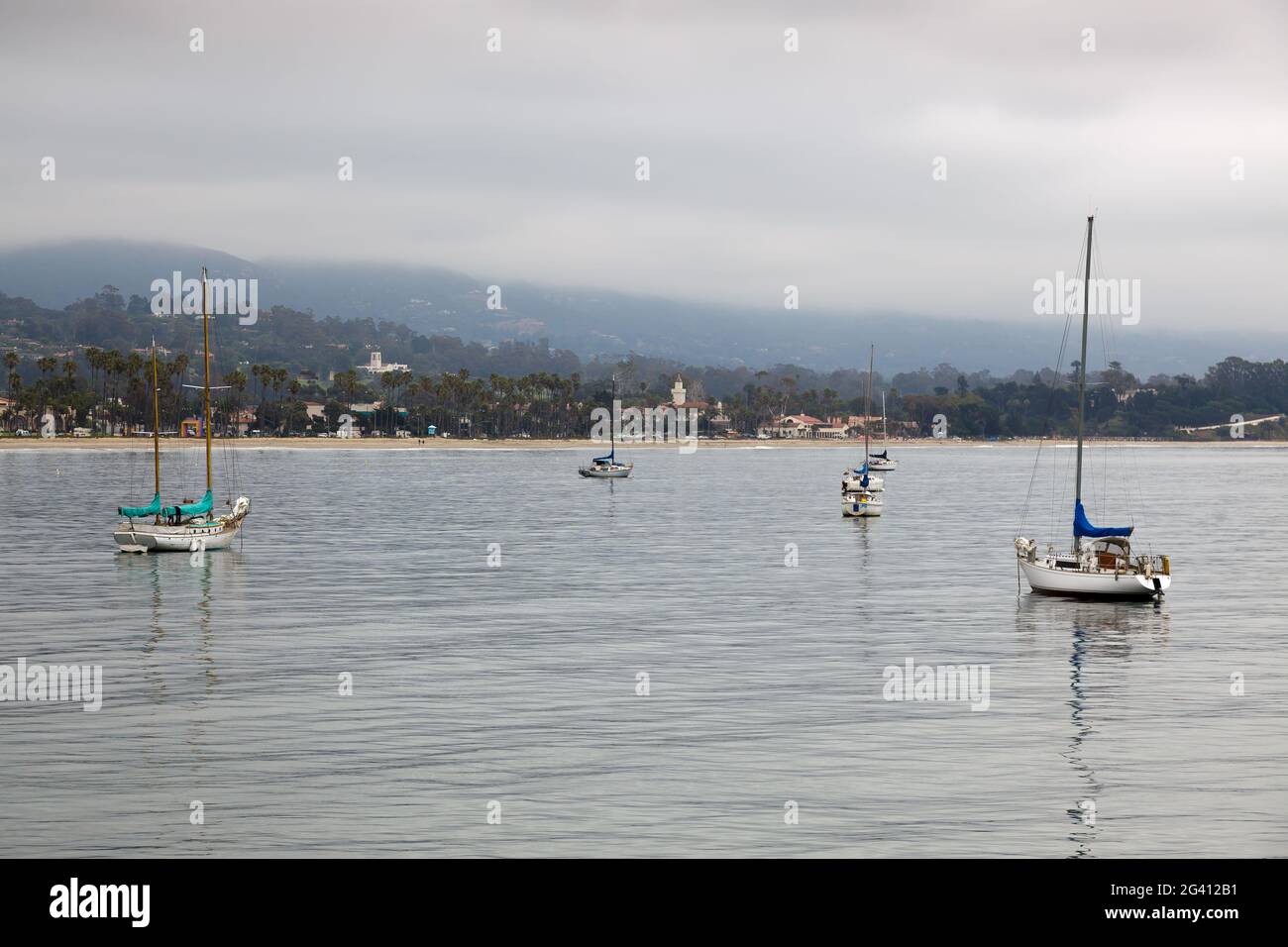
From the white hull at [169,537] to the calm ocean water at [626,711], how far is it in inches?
46.6

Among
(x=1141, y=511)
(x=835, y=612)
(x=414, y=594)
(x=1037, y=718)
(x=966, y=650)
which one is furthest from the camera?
(x=1141, y=511)

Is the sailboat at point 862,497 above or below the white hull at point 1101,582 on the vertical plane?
below

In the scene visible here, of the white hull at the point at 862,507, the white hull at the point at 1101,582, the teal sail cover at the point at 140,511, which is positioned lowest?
the white hull at the point at 862,507

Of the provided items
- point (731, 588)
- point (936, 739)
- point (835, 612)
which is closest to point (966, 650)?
point (835, 612)

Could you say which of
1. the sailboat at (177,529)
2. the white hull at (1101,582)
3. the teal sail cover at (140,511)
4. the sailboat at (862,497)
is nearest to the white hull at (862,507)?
the sailboat at (862,497)

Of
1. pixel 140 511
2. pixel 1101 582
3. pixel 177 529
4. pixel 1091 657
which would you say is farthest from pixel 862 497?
pixel 1091 657

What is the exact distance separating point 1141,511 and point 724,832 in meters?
125

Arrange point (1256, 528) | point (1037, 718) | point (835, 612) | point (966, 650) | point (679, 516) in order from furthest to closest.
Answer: point (679, 516) → point (1256, 528) → point (835, 612) → point (966, 650) → point (1037, 718)

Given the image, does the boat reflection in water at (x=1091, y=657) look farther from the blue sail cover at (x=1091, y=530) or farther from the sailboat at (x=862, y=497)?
the sailboat at (x=862, y=497)

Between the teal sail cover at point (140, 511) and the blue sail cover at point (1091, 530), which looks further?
the teal sail cover at point (140, 511)

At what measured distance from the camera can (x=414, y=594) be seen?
6512 centimetres

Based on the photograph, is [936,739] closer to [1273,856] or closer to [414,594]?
[1273,856]

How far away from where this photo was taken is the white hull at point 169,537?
273 ft

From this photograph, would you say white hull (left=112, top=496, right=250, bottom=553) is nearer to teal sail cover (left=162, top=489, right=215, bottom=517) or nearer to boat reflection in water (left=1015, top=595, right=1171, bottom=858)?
teal sail cover (left=162, top=489, right=215, bottom=517)
